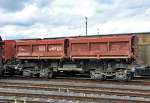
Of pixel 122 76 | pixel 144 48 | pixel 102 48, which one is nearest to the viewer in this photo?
pixel 122 76

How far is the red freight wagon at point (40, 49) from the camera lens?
22.6 metres

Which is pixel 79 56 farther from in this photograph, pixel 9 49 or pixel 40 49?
pixel 9 49

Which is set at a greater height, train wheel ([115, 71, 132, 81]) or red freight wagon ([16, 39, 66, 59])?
red freight wagon ([16, 39, 66, 59])

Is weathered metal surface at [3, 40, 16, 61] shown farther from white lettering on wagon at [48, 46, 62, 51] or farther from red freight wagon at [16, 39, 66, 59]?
white lettering on wagon at [48, 46, 62, 51]

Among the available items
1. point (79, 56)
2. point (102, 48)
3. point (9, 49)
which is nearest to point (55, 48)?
point (79, 56)

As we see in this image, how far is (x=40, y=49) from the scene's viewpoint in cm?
2342

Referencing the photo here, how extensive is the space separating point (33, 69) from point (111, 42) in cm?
600

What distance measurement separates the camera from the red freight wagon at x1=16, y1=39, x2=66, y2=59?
22625 millimetres

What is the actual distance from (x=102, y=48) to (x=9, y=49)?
6.88 meters

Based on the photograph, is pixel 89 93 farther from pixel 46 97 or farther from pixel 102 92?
pixel 46 97

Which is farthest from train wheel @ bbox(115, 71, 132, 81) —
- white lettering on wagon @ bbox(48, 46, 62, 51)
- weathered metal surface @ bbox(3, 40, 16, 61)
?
weathered metal surface @ bbox(3, 40, 16, 61)

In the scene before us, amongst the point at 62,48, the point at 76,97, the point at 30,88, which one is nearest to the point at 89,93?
the point at 76,97

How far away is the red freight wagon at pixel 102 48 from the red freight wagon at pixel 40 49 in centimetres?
82

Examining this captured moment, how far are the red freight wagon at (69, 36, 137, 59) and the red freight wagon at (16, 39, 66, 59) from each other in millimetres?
820
